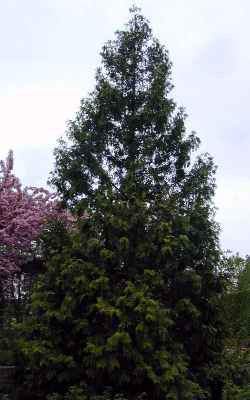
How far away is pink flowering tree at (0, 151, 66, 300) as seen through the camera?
14836 millimetres

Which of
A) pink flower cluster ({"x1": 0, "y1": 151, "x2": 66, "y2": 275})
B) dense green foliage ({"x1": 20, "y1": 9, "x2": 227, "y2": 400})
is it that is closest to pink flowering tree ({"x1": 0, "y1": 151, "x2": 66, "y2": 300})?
pink flower cluster ({"x1": 0, "y1": 151, "x2": 66, "y2": 275})

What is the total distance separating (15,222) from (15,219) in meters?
0.07

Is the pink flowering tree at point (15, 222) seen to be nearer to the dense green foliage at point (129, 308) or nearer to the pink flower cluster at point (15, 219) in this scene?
the pink flower cluster at point (15, 219)

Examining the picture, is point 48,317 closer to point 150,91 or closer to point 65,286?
point 65,286

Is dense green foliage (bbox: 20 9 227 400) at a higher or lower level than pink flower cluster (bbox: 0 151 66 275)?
lower

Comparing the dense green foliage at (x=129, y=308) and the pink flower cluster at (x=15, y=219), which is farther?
the pink flower cluster at (x=15, y=219)

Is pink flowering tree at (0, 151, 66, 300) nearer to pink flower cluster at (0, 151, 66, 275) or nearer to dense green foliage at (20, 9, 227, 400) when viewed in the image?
pink flower cluster at (0, 151, 66, 275)

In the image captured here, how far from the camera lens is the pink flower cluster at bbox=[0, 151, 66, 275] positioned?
583 inches

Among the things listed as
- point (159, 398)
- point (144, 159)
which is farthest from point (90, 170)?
point (159, 398)

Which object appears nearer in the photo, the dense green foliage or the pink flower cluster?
the dense green foliage

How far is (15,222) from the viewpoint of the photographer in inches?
586

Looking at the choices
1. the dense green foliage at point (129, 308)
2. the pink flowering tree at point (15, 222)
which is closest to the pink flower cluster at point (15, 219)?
the pink flowering tree at point (15, 222)

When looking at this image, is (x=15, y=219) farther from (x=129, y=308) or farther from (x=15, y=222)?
(x=129, y=308)

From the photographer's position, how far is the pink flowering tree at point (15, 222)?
14836 mm
